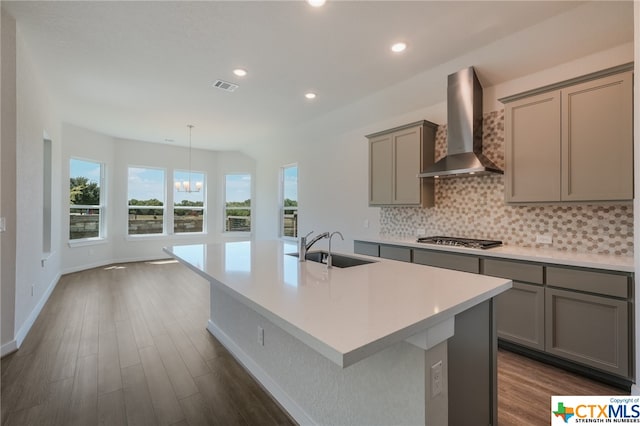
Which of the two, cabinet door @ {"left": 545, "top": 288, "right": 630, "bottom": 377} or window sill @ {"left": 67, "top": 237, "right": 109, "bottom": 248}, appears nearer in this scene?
cabinet door @ {"left": 545, "top": 288, "right": 630, "bottom": 377}

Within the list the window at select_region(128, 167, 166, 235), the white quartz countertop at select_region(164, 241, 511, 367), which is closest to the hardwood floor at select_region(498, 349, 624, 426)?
the white quartz countertop at select_region(164, 241, 511, 367)

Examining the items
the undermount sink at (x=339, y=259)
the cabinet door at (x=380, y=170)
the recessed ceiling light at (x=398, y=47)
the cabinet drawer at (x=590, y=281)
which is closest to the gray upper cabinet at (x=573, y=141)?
the cabinet drawer at (x=590, y=281)

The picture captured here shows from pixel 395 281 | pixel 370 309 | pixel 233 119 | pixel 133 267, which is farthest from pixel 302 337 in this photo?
pixel 133 267

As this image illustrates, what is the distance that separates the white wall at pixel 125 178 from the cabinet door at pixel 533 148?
630 cm

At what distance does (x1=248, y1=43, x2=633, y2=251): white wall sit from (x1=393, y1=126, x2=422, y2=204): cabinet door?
0.39 m

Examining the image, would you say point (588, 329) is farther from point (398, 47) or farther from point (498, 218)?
point (398, 47)

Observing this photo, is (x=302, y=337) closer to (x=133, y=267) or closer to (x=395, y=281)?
(x=395, y=281)

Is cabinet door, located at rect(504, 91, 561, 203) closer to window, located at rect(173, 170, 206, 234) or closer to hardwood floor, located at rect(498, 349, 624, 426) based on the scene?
hardwood floor, located at rect(498, 349, 624, 426)

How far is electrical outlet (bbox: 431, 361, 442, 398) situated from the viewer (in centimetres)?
112

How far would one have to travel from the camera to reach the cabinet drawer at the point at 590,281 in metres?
2.03

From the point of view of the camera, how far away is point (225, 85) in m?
3.70

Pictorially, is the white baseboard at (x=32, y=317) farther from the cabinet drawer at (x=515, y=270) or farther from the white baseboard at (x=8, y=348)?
the cabinet drawer at (x=515, y=270)

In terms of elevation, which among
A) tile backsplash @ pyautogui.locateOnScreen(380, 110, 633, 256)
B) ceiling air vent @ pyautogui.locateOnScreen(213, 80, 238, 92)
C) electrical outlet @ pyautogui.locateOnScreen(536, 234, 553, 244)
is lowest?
electrical outlet @ pyautogui.locateOnScreen(536, 234, 553, 244)

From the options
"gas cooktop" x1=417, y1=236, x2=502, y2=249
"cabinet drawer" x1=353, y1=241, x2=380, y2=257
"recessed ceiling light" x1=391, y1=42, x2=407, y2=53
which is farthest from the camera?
"cabinet drawer" x1=353, y1=241, x2=380, y2=257
